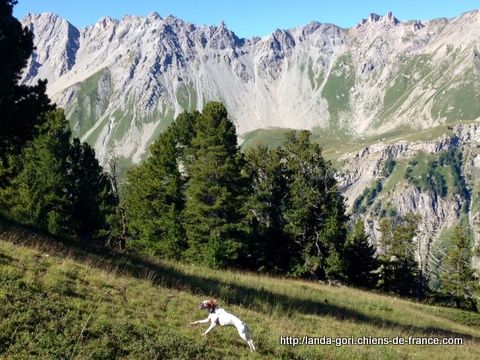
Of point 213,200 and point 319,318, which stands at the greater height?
point 213,200

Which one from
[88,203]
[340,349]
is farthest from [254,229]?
[340,349]

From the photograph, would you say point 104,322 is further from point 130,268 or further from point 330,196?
point 330,196

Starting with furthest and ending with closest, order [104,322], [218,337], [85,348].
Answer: [218,337] → [104,322] → [85,348]

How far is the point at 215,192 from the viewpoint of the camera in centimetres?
3934

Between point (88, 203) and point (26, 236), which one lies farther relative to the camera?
point (88, 203)

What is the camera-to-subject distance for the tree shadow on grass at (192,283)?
18406mm

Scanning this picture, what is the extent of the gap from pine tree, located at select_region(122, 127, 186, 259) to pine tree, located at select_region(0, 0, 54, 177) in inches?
773

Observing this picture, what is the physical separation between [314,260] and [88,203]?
961 inches

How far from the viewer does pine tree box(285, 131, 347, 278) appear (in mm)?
45281

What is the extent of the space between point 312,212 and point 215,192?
12401 millimetres

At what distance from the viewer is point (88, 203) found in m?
47.7

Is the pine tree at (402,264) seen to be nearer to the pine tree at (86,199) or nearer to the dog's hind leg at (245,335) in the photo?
the pine tree at (86,199)

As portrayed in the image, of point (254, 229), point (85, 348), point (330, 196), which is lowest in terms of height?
point (85, 348)

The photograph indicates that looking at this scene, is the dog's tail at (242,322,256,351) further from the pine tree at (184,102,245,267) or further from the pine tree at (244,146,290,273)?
the pine tree at (244,146,290,273)
